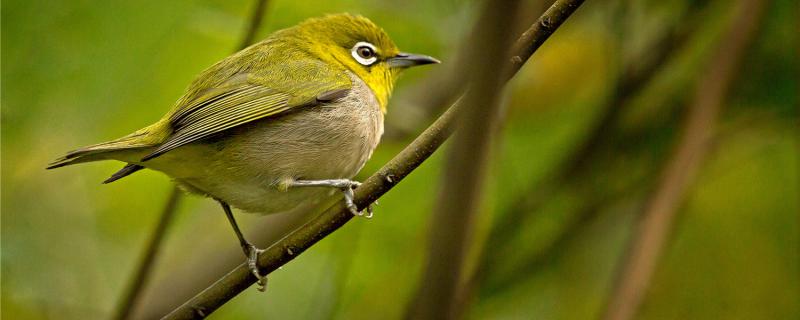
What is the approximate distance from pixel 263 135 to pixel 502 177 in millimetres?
1181

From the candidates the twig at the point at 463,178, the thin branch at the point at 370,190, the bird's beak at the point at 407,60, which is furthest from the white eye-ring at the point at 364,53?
the twig at the point at 463,178

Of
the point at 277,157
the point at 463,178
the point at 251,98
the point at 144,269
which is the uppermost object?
the point at 251,98

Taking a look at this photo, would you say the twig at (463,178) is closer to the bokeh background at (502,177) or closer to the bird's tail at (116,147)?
the bird's tail at (116,147)

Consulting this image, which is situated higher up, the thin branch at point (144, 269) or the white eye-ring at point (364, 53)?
the white eye-ring at point (364, 53)

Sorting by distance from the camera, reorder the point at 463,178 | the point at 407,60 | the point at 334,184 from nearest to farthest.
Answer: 1. the point at 463,178
2. the point at 334,184
3. the point at 407,60

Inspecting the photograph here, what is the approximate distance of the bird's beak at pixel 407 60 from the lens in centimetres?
455

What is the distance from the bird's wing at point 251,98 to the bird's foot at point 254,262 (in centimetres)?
53

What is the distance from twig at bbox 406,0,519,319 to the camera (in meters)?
1.39

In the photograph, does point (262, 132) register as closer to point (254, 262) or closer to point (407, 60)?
point (407, 60)

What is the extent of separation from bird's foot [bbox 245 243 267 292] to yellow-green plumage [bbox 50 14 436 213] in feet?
1.06

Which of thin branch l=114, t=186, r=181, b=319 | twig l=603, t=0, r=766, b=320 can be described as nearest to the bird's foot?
thin branch l=114, t=186, r=181, b=319

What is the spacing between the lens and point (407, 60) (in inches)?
186

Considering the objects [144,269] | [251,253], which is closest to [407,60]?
[251,253]

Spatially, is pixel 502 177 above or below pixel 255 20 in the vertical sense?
above
